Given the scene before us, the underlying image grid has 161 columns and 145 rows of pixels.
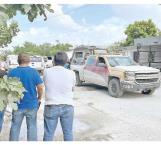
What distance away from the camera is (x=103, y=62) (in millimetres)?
14312

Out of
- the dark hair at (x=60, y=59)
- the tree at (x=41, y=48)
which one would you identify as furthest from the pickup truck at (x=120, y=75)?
the tree at (x=41, y=48)

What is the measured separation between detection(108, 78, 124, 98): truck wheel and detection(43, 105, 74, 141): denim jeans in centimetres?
773

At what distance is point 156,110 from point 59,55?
224 inches

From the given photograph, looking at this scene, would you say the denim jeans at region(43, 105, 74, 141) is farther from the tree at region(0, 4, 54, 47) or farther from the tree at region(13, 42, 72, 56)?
the tree at region(13, 42, 72, 56)

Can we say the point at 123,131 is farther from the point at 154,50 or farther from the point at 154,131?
the point at 154,50

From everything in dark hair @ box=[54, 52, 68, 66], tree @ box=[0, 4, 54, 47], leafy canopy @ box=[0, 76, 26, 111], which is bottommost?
leafy canopy @ box=[0, 76, 26, 111]

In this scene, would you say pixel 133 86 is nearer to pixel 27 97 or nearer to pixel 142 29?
pixel 27 97

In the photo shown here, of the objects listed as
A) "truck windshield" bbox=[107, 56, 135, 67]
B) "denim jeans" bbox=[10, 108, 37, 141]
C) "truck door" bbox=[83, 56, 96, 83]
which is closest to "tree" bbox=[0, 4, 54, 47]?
"denim jeans" bbox=[10, 108, 37, 141]

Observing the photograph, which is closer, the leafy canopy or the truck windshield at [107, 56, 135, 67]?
the leafy canopy

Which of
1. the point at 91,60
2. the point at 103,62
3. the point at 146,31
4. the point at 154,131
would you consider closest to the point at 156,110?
the point at 154,131

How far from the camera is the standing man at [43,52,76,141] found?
16.7ft

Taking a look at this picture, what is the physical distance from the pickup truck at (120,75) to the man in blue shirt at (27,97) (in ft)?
24.2

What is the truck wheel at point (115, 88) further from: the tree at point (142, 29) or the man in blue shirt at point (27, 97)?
the tree at point (142, 29)

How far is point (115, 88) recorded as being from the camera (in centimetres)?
1307
